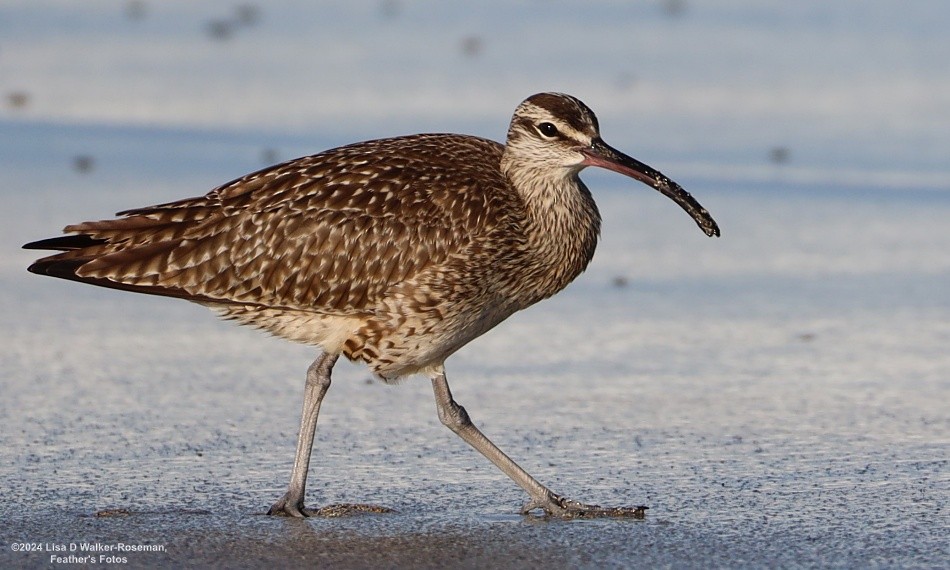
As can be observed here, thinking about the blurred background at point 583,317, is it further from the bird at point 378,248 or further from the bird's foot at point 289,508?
the bird at point 378,248

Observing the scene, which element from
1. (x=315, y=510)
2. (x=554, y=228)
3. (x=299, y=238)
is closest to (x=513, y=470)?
(x=315, y=510)

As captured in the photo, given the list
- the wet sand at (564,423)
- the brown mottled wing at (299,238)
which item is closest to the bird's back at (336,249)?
the brown mottled wing at (299,238)

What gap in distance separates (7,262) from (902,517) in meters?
5.98

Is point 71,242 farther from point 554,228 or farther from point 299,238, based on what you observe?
point 554,228

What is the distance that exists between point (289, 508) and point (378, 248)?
48.1 inches

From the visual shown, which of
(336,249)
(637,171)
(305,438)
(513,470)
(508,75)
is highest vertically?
(508,75)

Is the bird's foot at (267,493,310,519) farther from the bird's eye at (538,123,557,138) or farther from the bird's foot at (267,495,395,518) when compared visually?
the bird's eye at (538,123,557,138)

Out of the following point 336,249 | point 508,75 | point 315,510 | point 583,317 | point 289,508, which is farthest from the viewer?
point 508,75

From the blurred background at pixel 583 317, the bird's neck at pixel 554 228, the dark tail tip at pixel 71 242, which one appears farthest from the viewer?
the bird's neck at pixel 554 228

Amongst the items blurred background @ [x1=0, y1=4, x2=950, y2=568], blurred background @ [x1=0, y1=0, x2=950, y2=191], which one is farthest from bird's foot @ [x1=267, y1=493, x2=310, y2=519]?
blurred background @ [x1=0, y1=0, x2=950, y2=191]

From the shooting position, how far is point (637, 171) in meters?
8.04

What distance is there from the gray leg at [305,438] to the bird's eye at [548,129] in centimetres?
131

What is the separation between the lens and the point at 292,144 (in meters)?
13.9

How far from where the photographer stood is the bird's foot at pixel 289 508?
23.3 ft
